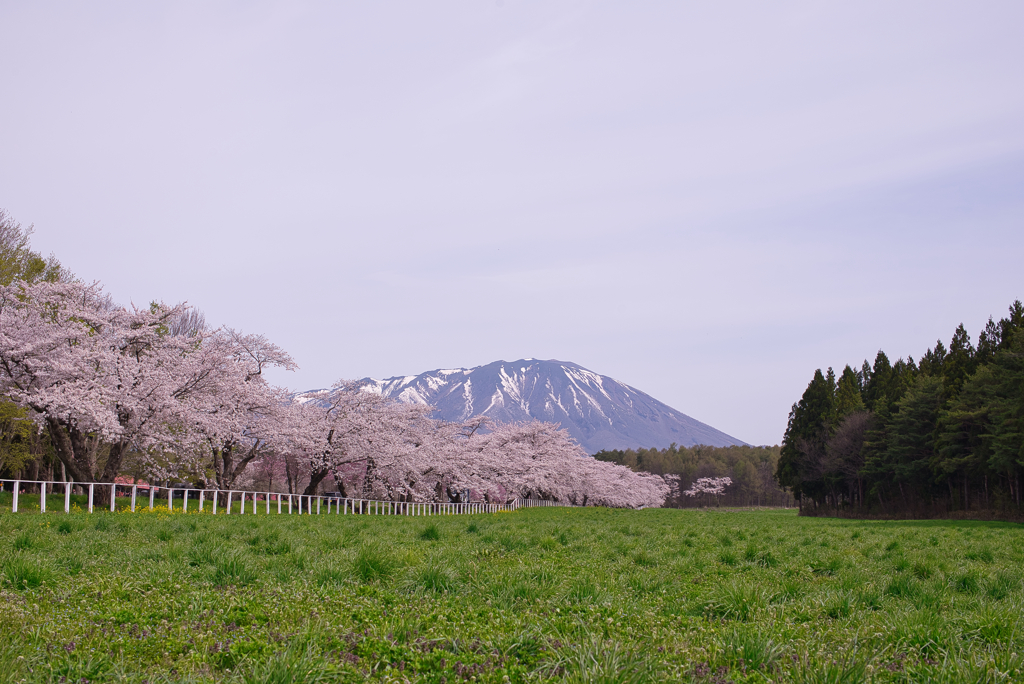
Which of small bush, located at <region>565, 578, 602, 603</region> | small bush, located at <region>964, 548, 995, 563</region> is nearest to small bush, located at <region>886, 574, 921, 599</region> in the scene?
small bush, located at <region>565, 578, 602, 603</region>

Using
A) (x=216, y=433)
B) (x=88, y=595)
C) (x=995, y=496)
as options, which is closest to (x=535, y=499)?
(x=995, y=496)

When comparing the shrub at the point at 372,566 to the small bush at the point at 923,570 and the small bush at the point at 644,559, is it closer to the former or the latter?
the small bush at the point at 644,559

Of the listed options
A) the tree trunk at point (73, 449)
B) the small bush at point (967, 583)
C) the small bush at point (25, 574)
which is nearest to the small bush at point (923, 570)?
the small bush at point (967, 583)

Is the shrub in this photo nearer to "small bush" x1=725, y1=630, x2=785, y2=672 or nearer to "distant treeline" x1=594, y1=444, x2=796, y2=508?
"small bush" x1=725, y1=630, x2=785, y2=672

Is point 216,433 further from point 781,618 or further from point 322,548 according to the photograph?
point 781,618

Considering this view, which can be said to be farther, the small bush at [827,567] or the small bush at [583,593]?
the small bush at [827,567]

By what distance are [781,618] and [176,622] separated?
5.09 metres

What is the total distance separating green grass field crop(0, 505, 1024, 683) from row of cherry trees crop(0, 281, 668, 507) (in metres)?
17.4

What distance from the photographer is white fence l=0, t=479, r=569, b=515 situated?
2162 centimetres

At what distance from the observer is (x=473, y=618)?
5.42 metres

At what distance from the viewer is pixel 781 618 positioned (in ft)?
19.5

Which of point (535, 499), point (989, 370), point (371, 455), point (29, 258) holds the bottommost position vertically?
point (535, 499)

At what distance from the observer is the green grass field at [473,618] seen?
4.09 meters

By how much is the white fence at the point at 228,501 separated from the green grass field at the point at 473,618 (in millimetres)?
13248
